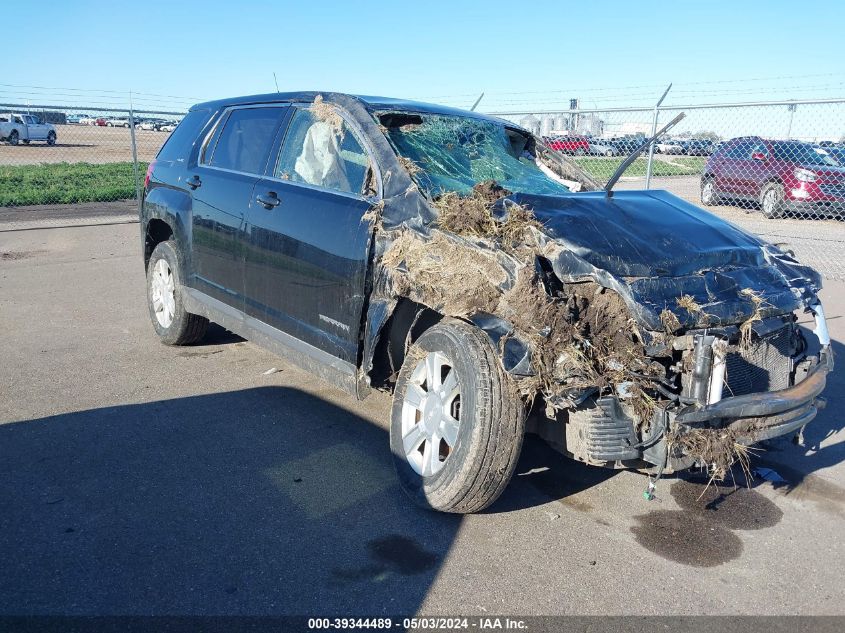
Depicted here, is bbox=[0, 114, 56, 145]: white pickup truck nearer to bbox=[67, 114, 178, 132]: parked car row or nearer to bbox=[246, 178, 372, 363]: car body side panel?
bbox=[67, 114, 178, 132]: parked car row

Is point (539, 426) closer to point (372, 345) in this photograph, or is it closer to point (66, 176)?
point (372, 345)

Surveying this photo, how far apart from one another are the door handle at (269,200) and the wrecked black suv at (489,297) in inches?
0.6

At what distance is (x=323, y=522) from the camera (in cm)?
363

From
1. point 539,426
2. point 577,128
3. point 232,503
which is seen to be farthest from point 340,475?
point 577,128

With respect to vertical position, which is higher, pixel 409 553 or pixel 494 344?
pixel 494 344

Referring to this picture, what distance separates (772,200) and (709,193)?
1.50 metres

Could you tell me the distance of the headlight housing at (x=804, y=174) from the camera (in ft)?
43.3

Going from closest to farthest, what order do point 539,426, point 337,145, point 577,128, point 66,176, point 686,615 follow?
point 686,615 → point 539,426 → point 337,145 → point 577,128 → point 66,176

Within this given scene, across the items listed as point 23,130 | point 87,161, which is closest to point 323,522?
point 87,161

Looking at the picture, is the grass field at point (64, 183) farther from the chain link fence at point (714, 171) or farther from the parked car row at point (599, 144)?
the parked car row at point (599, 144)

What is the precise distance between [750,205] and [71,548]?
1396 cm

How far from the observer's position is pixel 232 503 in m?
3.77

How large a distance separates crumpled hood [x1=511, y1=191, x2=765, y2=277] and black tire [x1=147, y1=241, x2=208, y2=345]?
3.14 metres

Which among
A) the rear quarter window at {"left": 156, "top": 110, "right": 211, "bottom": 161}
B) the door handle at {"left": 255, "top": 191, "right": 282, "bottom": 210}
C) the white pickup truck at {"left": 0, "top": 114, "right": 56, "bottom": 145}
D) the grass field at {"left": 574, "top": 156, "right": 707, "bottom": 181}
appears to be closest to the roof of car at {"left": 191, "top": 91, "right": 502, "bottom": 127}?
the rear quarter window at {"left": 156, "top": 110, "right": 211, "bottom": 161}
